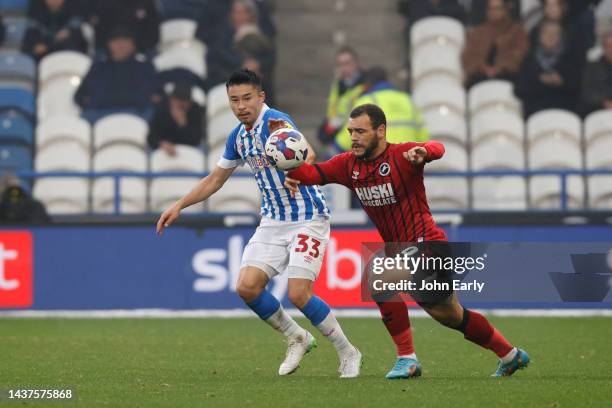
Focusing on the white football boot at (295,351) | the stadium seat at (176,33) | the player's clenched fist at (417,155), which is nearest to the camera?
the player's clenched fist at (417,155)

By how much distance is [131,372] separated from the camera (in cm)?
952

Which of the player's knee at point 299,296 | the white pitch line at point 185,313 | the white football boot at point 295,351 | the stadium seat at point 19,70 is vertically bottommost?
the white pitch line at point 185,313

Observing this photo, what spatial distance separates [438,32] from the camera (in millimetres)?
20234

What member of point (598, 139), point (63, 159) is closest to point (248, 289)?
point (63, 159)

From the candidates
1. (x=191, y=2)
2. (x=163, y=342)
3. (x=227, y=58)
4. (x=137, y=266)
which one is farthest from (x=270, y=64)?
(x=163, y=342)

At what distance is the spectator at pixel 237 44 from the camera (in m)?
19.5

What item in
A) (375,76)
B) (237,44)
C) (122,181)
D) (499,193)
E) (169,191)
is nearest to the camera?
(375,76)

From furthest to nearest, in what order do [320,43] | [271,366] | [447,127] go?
[320,43] → [447,127] → [271,366]

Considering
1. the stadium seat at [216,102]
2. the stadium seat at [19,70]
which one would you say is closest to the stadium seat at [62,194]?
the stadium seat at [216,102]

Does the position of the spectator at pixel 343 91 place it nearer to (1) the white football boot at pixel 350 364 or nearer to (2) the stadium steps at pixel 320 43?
(2) the stadium steps at pixel 320 43

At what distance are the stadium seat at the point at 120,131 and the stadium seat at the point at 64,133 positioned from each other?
15 cm

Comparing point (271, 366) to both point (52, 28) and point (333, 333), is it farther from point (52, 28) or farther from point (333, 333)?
point (52, 28)

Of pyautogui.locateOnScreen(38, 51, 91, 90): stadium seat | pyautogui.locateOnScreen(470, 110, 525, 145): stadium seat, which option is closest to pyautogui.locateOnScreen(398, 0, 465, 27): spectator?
pyautogui.locateOnScreen(470, 110, 525, 145): stadium seat

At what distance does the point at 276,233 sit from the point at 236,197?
8.40 metres
